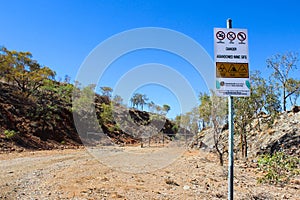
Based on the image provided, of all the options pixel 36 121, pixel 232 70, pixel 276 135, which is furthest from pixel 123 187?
pixel 36 121

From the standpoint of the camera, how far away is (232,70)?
3.21 m

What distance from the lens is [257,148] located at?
14328mm

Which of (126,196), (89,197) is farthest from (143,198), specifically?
(89,197)

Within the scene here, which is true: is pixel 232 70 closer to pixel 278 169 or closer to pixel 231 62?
pixel 231 62

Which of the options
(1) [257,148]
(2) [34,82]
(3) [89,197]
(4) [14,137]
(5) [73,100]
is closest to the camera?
(3) [89,197]

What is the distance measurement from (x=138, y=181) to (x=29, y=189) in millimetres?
2743

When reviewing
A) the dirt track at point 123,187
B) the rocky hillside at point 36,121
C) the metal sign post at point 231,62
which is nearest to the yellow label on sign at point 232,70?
the metal sign post at point 231,62

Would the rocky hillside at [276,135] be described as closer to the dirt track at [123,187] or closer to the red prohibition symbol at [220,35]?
the dirt track at [123,187]

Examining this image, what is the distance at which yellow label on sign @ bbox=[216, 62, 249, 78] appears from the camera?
3.19 metres

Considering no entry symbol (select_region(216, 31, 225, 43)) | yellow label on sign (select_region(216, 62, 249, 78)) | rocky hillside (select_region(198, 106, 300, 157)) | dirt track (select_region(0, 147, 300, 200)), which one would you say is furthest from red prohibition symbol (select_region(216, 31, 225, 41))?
rocky hillside (select_region(198, 106, 300, 157))

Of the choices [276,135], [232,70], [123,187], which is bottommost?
[123,187]

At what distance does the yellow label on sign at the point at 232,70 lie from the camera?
125 inches

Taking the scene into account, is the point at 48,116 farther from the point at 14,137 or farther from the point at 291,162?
the point at 291,162

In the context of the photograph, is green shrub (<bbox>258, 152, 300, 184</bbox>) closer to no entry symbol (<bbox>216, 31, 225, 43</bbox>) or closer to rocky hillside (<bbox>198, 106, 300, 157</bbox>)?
no entry symbol (<bbox>216, 31, 225, 43</bbox>)
